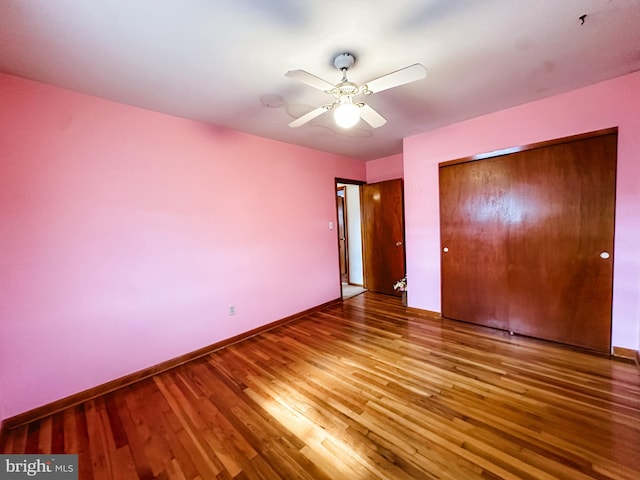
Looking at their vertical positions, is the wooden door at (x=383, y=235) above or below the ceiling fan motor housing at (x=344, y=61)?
below

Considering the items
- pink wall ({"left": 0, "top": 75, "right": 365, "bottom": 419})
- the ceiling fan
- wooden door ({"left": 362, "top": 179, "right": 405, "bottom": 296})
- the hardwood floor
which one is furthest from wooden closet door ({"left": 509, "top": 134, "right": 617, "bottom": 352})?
pink wall ({"left": 0, "top": 75, "right": 365, "bottom": 419})

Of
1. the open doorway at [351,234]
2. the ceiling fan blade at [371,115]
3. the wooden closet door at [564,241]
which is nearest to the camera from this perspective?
the ceiling fan blade at [371,115]

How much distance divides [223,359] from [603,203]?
155 inches

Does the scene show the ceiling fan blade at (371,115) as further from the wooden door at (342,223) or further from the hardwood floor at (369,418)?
the wooden door at (342,223)

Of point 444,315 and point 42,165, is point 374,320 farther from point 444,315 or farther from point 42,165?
point 42,165

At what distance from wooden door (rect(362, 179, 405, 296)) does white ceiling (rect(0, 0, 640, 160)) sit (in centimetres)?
211

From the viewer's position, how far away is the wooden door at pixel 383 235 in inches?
173

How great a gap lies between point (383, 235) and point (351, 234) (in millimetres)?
926

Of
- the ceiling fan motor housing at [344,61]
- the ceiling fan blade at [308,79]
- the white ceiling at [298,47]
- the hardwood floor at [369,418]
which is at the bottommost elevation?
the hardwood floor at [369,418]

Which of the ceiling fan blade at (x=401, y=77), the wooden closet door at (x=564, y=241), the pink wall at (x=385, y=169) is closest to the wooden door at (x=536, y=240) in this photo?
the wooden closet door at (x=564, y=241)

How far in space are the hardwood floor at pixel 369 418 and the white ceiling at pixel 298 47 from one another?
2.44 meters

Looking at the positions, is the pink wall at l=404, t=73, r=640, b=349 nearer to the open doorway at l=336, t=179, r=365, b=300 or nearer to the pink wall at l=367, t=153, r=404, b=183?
the pink wall at l=367, t=153, r=404, b=183

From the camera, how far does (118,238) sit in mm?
2236

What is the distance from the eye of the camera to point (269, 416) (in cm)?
182
